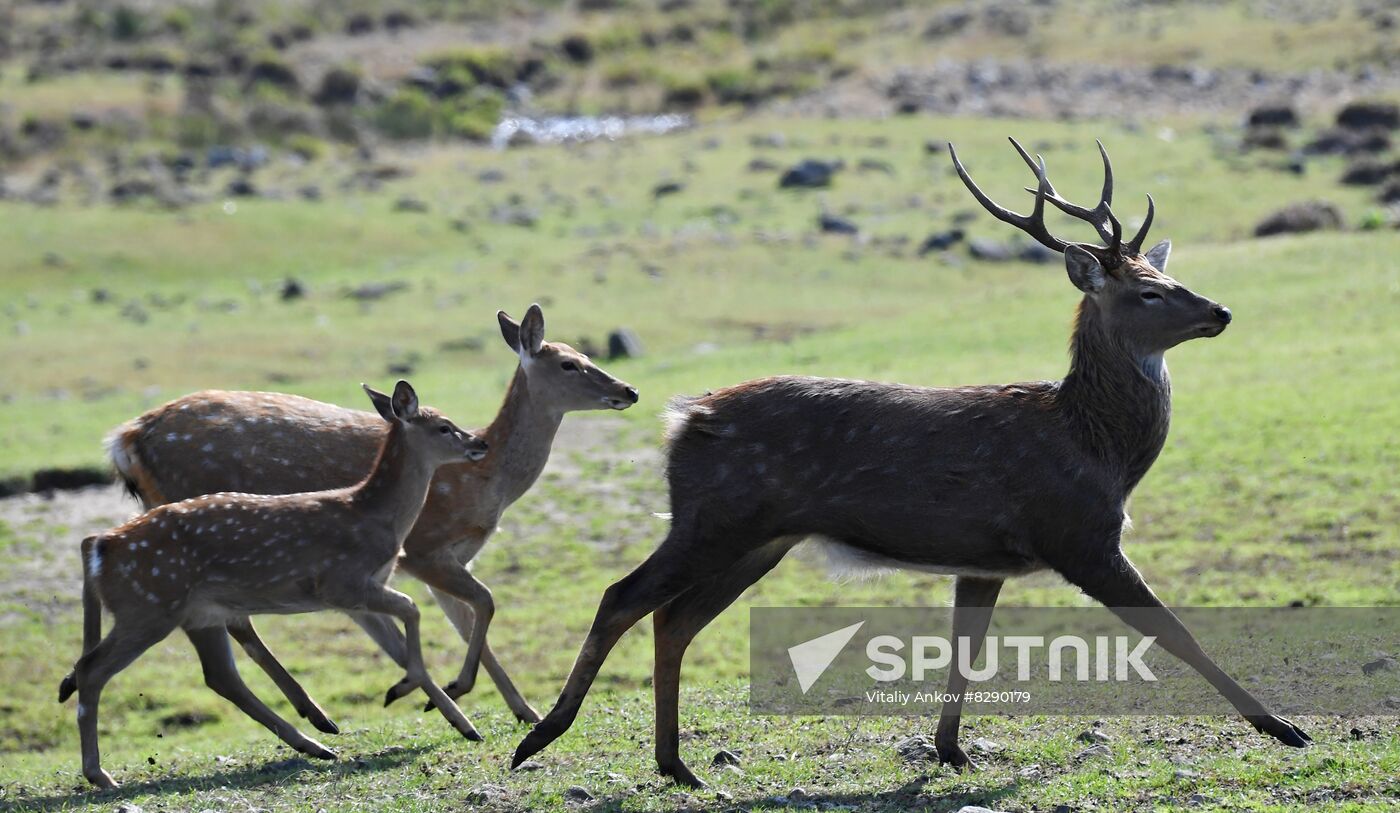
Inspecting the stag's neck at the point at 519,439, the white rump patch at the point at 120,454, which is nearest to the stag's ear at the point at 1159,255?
the stag's neck at the point at 519,439

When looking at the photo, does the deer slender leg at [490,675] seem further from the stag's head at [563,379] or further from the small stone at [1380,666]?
the small stone at [1380,666]

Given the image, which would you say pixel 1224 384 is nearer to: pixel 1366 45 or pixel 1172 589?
pixel 1172 589

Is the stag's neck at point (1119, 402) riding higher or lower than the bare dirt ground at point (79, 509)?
higher

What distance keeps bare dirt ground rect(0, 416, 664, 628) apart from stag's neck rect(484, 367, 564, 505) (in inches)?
152

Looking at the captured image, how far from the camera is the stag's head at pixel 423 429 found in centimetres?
1073

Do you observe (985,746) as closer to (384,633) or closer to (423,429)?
(423,429)

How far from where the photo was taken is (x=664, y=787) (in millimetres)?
8664

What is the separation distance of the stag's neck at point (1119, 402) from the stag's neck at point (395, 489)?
12.4ft

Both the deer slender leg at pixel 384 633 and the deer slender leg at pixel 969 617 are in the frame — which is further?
the deer slender leg at pixel 384 633

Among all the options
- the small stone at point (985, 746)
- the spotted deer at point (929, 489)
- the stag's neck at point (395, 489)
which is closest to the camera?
the spotted deer at point (929, 489)

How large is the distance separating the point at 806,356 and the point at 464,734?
12.4 meters

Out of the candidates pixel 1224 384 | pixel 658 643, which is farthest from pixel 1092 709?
pixel 1224 384

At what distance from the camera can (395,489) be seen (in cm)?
1048

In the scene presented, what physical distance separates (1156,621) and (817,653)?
448 centimetres
